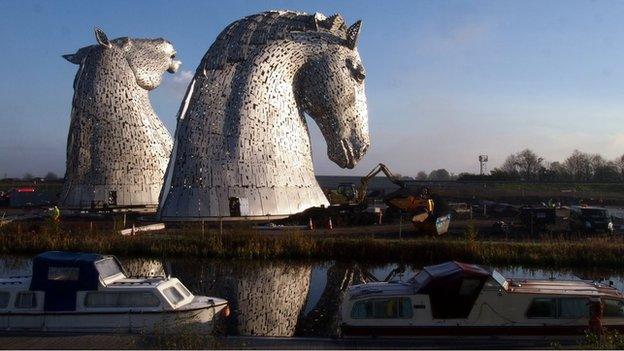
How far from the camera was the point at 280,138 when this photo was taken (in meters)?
28.7

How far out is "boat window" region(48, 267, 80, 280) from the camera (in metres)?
11.9

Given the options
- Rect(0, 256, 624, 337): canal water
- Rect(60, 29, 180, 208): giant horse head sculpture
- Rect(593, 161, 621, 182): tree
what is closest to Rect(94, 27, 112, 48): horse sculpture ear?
Rect(60, 29, 180, 208): giant horse head sculpture

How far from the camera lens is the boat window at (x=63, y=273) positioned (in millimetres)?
11914

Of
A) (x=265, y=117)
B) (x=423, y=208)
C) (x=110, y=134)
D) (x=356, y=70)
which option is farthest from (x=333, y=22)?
(x=110, y=134)

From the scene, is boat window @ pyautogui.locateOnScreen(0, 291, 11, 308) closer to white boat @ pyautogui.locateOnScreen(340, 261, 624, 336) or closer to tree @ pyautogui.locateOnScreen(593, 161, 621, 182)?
white boat @ pyautogui.locateOnScreen(340, 261, 624, 336)

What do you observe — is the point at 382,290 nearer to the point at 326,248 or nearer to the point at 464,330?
the point at 464,330

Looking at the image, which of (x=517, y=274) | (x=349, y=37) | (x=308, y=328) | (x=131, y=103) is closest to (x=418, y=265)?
(x=517, y=274)

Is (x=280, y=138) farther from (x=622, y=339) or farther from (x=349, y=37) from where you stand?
(x=622, y=339)

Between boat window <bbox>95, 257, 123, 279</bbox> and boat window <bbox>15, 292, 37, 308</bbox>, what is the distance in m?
1.22

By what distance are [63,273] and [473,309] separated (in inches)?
292

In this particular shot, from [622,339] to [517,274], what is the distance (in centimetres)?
998

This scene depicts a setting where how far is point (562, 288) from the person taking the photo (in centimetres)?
1165

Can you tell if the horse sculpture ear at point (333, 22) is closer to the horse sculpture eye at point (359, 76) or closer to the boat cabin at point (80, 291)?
the horse sculpture eye at point (359, 76)

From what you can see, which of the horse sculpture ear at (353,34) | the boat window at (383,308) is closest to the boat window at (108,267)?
the boat window at (383,308)
